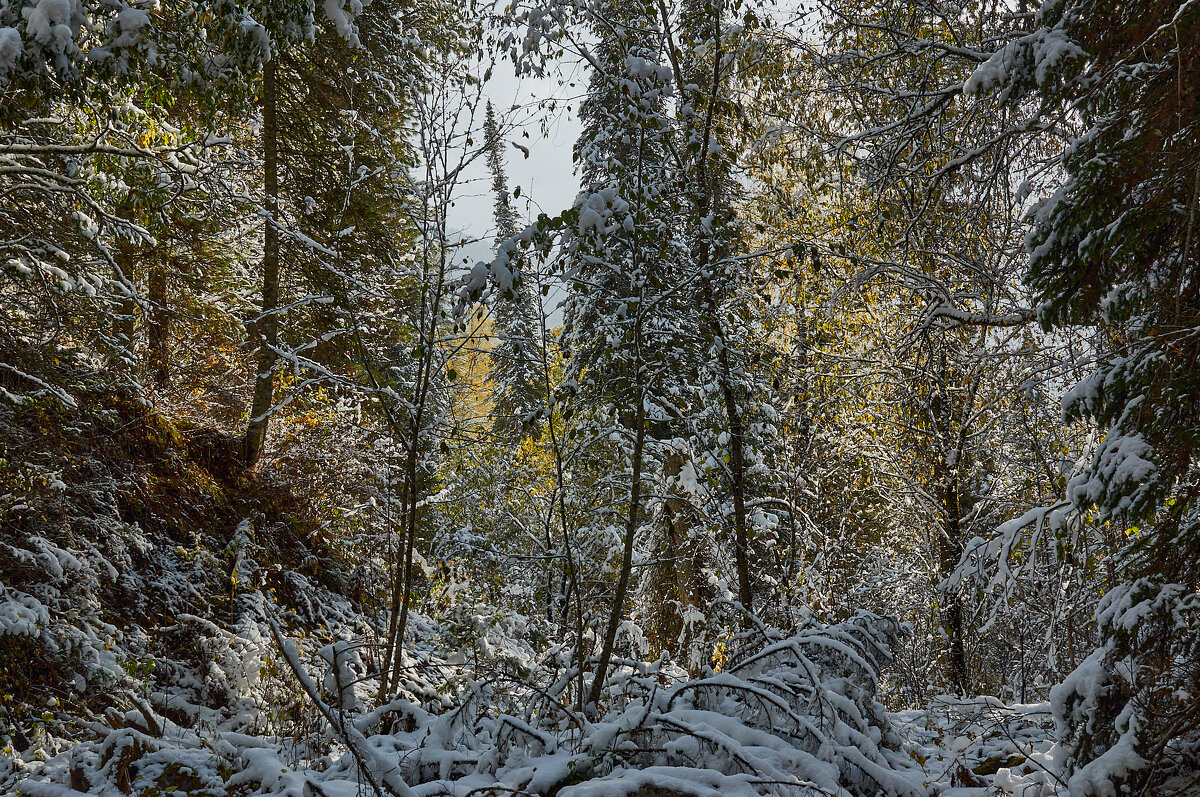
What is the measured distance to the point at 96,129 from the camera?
639 cm

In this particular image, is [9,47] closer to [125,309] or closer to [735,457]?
[125,309]

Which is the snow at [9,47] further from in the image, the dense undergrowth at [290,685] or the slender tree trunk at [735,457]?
the slender tree trunk at [735,457]

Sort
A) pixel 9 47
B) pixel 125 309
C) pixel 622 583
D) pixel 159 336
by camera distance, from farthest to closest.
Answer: pixel 159 336 < pixel 125 309 < pixel 622 583 < pixel 9 47

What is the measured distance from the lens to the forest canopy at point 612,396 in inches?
128

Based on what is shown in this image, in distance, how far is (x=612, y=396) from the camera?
6.37 m

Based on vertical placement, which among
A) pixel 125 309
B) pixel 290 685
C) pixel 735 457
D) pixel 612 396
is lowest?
pixel 290 685

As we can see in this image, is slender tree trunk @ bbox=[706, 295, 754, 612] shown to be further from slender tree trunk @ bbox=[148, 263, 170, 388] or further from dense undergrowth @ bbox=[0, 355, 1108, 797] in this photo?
slender tree trunk @ bbox=[148, 263, 170, 388]

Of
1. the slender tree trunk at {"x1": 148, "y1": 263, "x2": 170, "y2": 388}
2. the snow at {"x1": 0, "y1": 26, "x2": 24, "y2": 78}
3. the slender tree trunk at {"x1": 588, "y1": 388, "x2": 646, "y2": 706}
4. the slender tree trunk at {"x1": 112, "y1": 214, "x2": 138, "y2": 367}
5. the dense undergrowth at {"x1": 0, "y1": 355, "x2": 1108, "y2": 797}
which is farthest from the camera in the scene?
the slender tree trunk at {"x1": 148, "y1": 263, "x2": 170, "y2": 388}

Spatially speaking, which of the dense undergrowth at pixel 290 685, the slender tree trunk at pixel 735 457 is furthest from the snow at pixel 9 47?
the slender tree trunk at pixel 735 457

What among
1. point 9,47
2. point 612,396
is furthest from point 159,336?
point 612,396

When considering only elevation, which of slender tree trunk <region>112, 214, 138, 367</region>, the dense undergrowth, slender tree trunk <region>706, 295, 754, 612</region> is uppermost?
slender tree trunk <region>112, 214, 138, 367</region>

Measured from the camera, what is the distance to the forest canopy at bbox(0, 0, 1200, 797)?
10.7ft

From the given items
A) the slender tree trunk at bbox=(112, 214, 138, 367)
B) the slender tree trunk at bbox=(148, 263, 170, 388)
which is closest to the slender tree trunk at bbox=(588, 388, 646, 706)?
the slender tree trunk at bbox=(112, 214, 138, 367)

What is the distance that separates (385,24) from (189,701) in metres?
7.99
